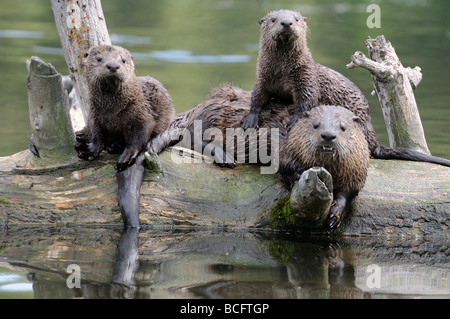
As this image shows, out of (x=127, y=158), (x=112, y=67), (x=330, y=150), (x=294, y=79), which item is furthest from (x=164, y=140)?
(x=330, y=150)

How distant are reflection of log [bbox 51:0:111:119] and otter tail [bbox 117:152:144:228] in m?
1.30

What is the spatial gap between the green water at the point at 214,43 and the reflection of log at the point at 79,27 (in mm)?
1993

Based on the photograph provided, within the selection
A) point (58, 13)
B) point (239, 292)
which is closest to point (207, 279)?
point (239, 292)

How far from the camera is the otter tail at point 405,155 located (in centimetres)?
578

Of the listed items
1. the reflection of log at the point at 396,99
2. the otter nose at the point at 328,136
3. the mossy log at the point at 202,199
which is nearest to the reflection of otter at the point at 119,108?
the mossy log at the point at 202,199

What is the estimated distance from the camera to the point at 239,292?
4.20 m

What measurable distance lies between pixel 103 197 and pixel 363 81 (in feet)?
21.7

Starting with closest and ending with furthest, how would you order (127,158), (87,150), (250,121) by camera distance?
(127,158) < (87,150) < (250,121)

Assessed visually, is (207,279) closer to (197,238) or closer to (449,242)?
(197,238)

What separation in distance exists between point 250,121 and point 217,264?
1329 mm

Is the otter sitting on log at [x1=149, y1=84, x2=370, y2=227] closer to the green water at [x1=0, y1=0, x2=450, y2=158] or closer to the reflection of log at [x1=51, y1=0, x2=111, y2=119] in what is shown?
the reflection of log at [x1=51, y1=0, x2=111, y2=119]

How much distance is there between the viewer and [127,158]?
17.6 feet

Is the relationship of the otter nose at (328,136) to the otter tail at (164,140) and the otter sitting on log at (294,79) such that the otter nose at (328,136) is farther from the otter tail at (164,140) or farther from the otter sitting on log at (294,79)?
the otter tail at (164,140)

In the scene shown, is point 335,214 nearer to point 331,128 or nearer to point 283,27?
point 331,128
